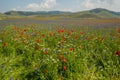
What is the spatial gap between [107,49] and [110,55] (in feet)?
1.64

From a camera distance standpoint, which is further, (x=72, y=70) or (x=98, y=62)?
(x=98, y=62)

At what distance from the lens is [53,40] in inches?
326

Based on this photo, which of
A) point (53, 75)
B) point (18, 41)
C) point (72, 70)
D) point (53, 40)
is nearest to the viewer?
point (53, 75)

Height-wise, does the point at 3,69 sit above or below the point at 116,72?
above

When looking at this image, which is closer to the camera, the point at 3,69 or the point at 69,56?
the point at 3,69

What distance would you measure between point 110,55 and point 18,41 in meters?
2.90

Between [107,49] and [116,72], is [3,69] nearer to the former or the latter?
[116,72]

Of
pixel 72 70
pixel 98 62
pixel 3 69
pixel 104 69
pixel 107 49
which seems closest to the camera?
pixel 3 69

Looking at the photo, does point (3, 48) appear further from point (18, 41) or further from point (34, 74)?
point (34, 74)

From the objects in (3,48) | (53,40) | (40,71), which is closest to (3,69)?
(40,71)

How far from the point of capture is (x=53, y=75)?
205 inches

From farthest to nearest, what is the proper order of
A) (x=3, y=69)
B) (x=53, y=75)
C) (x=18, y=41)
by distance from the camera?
(x=18, y=41) → (x=53, y=75) → (x=3, y=69)

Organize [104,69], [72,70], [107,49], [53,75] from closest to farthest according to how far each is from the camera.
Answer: [53,75], [72,70], [104,69], [107,49]

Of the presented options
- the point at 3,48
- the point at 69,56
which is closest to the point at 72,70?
the point at 69,56
